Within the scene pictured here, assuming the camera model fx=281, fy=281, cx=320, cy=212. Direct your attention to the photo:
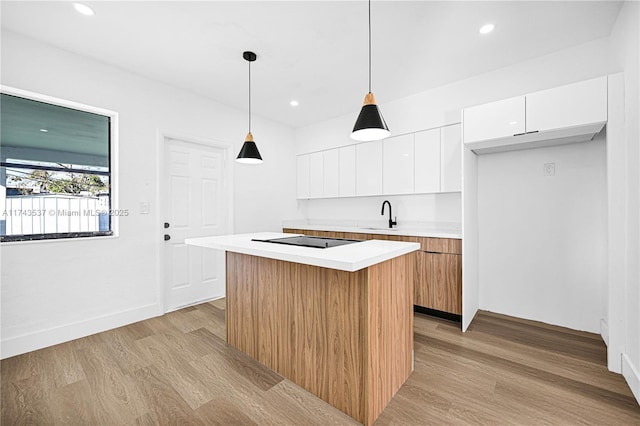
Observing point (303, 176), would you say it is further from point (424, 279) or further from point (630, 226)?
point (630, 226)

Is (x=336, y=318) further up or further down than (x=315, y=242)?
further down

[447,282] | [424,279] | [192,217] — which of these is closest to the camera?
[447,282]

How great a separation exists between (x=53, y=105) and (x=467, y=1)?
3.59m

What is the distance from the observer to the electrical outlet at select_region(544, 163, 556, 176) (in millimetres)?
2810

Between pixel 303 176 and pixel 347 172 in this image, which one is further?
pixel 303 176

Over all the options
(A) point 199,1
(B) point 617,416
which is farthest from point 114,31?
(B) point 617,416

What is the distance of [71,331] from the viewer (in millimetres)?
2592

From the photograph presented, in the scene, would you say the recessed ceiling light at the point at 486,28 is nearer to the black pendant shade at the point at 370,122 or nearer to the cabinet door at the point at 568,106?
the cabinet door at the point at 568,106

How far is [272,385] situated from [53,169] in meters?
2.71

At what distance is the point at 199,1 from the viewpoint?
1994 mm

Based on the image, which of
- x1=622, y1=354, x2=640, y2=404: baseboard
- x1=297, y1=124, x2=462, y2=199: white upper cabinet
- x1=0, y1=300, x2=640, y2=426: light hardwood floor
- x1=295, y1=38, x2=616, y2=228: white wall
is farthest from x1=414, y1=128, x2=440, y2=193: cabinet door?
x1=622, y1=354, x2=640, y2=404: baseboard

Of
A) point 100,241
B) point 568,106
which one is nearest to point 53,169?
point 100,241

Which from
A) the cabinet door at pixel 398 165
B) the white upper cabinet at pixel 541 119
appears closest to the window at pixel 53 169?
the cabinet door at pixel 398 165

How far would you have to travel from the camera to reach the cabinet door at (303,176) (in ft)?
15.9
